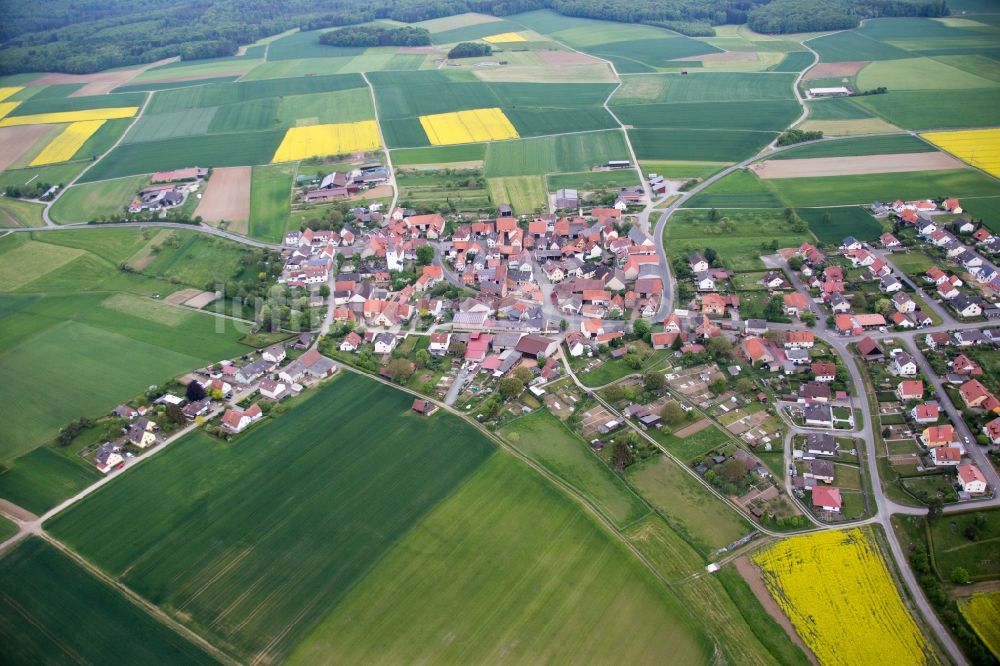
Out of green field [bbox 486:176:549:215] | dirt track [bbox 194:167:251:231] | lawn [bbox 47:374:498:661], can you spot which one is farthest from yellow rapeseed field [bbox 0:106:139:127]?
lawn [bbox 47:374:498:661]

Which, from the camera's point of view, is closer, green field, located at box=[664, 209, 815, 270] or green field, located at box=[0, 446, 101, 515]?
green field, located at box=[0, 446, 101, 515]

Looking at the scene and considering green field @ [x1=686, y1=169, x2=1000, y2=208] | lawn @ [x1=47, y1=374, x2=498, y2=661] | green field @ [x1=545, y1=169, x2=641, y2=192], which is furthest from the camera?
green field @ [x1=545, y1=169, x2=641, y2=192]

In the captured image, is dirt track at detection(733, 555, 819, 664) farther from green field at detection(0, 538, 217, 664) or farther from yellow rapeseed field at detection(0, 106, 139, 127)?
yellow rapeseed field at detection(0, 106, 139, 127)

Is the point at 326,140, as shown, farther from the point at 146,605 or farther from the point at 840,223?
the point at 146,605

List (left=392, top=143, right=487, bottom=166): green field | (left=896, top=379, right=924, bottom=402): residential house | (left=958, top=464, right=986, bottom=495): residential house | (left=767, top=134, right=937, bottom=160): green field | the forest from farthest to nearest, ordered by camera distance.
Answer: the forest, (left=392, top=143, right=487, bottom=166): green field, (left=767, top=134, right=937, bottom=160): green field, (left=896, top=379, right=924, bottom=402): residential house, (left=958, top=464, right=986, bottom=495): residential house

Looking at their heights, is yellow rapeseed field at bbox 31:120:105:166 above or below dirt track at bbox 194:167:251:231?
above

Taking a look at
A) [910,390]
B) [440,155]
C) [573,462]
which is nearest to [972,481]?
[910,390]

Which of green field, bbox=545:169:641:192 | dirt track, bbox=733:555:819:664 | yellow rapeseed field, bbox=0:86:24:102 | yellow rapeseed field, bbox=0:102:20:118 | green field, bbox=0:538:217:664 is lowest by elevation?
dirt track, bbox=733:555:819:664
